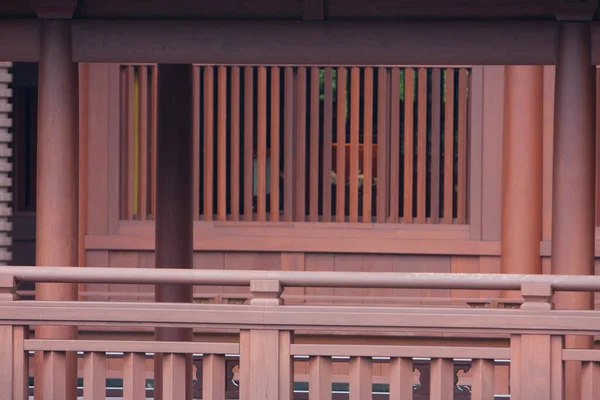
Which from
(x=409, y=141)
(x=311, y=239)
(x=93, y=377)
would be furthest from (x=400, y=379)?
(x=409, y=141)

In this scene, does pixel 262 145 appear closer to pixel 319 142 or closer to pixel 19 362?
pixel 319 142

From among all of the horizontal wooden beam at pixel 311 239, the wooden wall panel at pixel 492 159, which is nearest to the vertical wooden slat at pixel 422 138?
the horizontal wooden beam at pixel 311 239

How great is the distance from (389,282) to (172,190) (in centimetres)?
432

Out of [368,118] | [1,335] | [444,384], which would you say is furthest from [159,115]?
[368,118]

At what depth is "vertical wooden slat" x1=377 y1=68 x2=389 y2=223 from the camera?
1501 cm

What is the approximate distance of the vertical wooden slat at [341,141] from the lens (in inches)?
590

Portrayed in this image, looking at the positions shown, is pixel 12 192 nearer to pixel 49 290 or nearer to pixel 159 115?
pixel 159 115

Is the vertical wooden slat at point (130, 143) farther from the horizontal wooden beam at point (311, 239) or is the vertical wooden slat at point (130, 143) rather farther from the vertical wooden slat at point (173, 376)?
the vertical wooden slat at point (173, 376)

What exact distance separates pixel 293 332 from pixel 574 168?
3.16 metres

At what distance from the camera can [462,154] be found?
591 inches

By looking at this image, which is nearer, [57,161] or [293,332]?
[293,332]

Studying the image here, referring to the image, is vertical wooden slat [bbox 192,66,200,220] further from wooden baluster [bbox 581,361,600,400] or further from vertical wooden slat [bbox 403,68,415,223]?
wooden baluster [bbox 581,361,600,400]

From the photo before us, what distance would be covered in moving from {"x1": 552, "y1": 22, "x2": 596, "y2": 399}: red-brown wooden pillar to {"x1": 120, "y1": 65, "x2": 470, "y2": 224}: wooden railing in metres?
6.92

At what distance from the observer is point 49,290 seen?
8211mm
